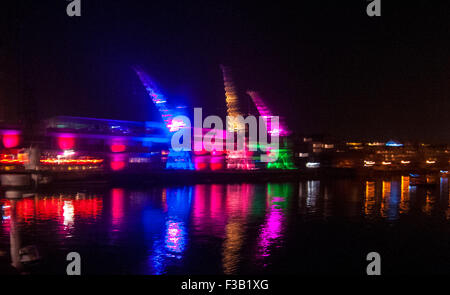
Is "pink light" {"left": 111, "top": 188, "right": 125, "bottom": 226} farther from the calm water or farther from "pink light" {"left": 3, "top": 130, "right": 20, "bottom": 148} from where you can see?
"pink light" {"left": 3, "top": 130, "right": 20, "bottom": 148}

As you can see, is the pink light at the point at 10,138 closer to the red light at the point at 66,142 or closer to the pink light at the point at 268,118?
the red light at the point at 66,142

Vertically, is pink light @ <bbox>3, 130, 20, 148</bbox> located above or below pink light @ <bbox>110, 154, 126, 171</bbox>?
above

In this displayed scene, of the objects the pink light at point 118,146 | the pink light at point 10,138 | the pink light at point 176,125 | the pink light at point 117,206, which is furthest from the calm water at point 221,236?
the pink light at point 118,146


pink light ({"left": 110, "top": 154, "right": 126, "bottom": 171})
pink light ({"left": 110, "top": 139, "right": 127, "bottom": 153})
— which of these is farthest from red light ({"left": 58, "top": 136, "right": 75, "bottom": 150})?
pink light ({"left": 110, "top": 154, "right": 126, "bottom": 171})

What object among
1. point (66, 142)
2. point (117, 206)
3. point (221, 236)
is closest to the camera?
point (221, 236)

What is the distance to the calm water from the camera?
8836mm

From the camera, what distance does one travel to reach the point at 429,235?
13125 mm

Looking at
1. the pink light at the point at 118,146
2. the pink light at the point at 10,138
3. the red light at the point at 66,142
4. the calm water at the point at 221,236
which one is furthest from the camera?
the pink light at the point at 118,146

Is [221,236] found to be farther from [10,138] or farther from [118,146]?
[118,146]

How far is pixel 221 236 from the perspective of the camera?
468 inches

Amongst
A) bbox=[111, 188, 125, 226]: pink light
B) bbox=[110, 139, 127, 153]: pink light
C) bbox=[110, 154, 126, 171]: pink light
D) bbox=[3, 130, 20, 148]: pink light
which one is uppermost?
bbox=[3, 130, 20, 148]: pink light

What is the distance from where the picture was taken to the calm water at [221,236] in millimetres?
8836

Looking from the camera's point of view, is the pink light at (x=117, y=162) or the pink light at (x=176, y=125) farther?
the pink light at (x=176, y=125)

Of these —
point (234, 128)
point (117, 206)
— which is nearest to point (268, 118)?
point (234, 128)
